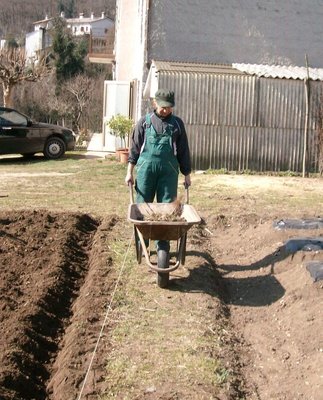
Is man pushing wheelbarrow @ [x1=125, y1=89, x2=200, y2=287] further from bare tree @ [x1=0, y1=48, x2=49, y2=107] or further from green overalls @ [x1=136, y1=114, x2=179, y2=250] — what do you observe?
bare tree @ [x1=0, y1=48, x2=49, y2=107]

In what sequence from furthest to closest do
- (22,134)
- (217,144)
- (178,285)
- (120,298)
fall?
(22,134), (217,144), (178,285), (120,298)

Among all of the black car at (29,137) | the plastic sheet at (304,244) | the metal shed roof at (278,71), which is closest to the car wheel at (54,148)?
the black car at (29,137)

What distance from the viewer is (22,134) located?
19.0m

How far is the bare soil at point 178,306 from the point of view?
4.73 metres

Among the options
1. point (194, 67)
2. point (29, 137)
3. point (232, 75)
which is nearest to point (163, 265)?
point (232, 75)

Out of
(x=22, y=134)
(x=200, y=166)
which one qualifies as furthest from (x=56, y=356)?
(x=22, y=134)

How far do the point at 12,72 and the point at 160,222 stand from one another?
20.6m

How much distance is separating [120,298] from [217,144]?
10.9m

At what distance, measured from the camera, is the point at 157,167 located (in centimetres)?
707

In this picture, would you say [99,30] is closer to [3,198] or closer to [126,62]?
[126,62]

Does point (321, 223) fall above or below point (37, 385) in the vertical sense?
above

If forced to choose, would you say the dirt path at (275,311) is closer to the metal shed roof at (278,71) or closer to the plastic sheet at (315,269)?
the plastic sheet at (315,269)

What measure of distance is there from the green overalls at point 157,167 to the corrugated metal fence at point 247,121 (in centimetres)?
954

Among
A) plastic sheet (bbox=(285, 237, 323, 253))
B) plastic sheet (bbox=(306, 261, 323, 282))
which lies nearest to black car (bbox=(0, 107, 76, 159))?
plastic sheet (bbox=(285, 237, 323, 253))
